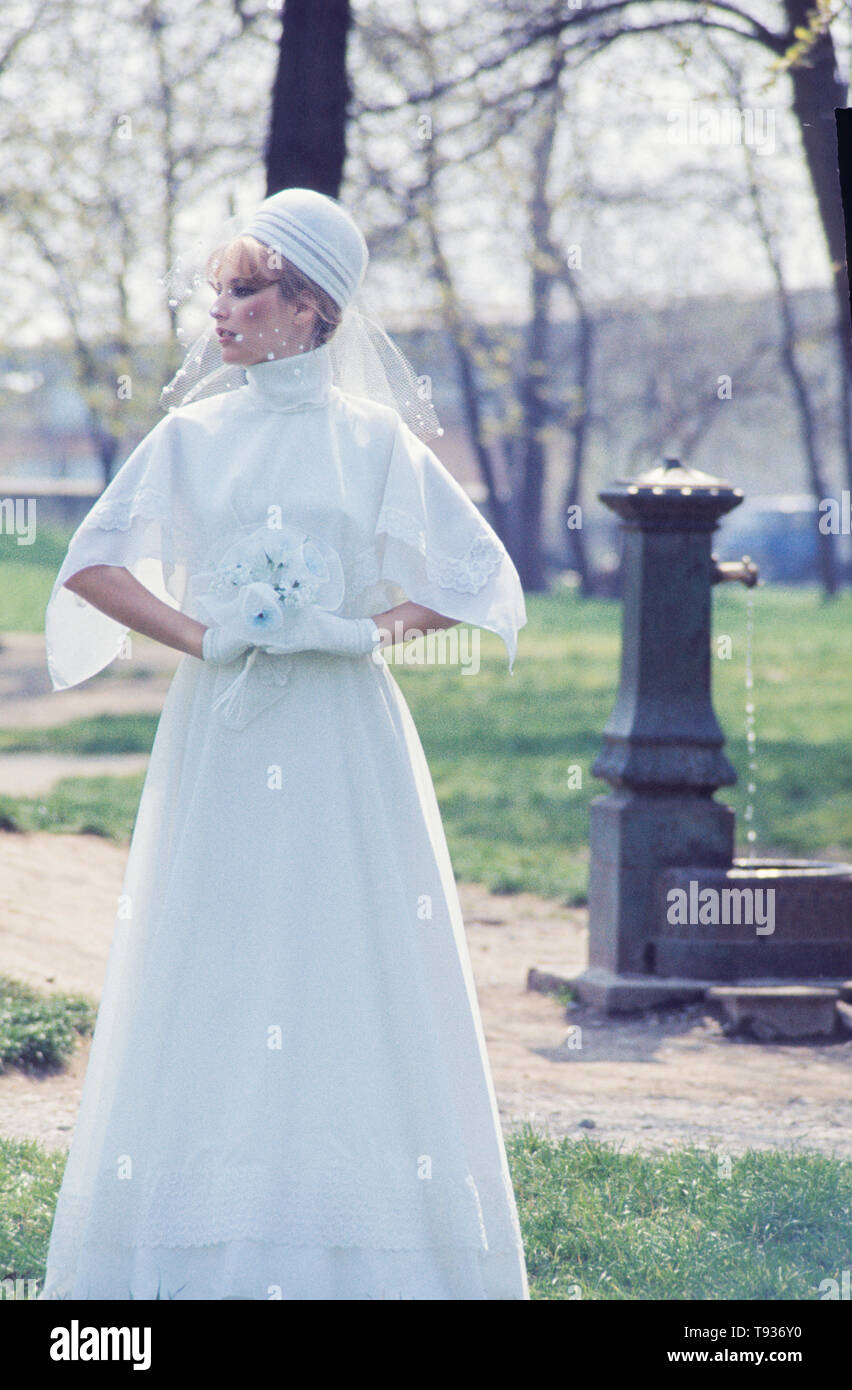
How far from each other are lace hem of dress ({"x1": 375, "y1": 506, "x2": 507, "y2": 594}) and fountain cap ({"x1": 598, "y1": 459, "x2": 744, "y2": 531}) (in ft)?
10.5

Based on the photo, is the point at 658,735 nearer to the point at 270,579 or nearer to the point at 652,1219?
the point at 652,1219

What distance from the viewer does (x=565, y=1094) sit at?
17.2ft

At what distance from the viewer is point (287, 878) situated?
120 inches

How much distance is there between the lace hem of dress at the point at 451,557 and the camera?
3.17 metres

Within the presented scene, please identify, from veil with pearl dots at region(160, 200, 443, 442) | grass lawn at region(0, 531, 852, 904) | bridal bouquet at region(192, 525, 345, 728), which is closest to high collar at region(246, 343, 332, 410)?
veil with pearl dots at region(160, 200, 443, 442)

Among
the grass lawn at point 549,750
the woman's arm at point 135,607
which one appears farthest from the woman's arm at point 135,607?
the grass lawn at point 549,750

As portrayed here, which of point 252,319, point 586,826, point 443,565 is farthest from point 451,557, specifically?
point 586,826

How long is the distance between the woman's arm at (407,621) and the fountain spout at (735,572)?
11.8ft

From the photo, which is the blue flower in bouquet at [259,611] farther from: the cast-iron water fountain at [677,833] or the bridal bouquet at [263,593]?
the cast-iron water fountain at [677,833]

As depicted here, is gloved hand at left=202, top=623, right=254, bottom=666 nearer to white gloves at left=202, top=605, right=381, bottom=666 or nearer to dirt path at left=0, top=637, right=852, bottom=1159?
white gloves at left=202, top=605, right=381, bottom=666
